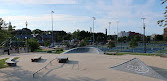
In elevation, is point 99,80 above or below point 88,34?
below

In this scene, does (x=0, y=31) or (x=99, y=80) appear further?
(x=0, y=31)

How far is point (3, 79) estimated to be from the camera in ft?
29.6

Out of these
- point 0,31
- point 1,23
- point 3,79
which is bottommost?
point 3,79

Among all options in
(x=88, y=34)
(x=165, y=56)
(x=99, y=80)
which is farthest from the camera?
(x=88, y=34)

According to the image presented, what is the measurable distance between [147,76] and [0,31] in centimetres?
1306

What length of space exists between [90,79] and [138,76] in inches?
133

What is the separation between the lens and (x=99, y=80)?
8.57m

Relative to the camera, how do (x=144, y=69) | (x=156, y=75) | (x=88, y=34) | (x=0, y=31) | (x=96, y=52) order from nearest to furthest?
(x=156, y=75)
(x=144, y=69)
(x=0, y=31)
(x=96, y=52)
(x=88, y=34)

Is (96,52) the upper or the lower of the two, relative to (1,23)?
lower

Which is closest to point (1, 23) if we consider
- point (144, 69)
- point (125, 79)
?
point (125, 79)

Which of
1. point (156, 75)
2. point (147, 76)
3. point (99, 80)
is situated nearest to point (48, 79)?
point (99, 80)

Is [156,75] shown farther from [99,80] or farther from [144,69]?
[99,80]

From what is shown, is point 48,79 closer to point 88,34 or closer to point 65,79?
point 65,79

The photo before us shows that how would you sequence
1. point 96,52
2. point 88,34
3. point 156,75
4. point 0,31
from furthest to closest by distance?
1. point 88,34
2. point 96,52
3. point 0,31
4. point 156,75
